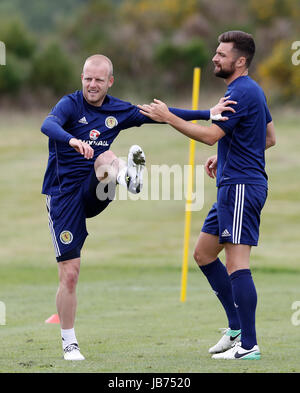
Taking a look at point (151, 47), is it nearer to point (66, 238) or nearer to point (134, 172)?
point (134, 172)

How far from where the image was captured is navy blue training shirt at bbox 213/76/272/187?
21.4 feet

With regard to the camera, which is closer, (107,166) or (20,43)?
(107,166)

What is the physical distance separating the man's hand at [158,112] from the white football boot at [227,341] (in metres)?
1.88

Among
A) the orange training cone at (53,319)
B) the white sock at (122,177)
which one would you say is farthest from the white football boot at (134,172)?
the orange training cone at (53,319)

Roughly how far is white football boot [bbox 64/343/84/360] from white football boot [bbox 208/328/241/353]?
1153mm

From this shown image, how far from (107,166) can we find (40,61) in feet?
143

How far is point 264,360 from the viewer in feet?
21.0

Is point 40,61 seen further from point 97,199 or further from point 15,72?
point 97,199

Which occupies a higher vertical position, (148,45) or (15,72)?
(148,45)

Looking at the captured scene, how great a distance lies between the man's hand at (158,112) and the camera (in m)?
6.62

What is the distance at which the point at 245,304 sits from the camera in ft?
21.3

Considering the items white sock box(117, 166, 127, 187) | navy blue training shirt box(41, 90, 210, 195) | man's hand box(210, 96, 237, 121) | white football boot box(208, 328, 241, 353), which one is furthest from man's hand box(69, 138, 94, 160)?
white football boot box(208, 328, 241, 353)
